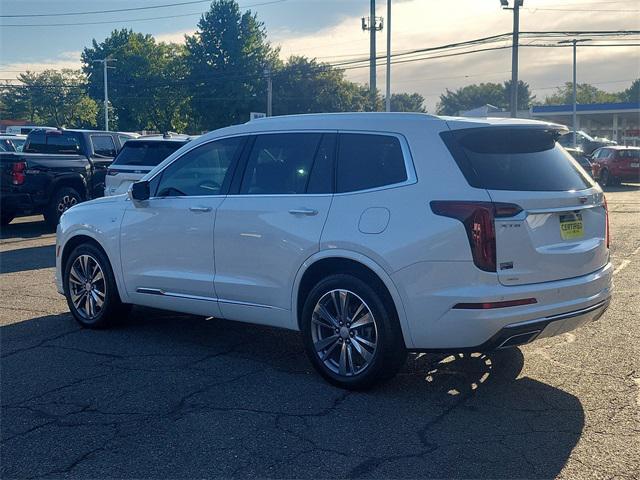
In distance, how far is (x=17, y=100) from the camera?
306 feet

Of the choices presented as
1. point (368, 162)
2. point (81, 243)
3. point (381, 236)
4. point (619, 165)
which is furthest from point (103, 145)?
point (619, 165)

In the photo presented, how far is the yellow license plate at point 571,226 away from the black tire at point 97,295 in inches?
156

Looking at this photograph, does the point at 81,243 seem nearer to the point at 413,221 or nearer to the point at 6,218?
the point at 413,221

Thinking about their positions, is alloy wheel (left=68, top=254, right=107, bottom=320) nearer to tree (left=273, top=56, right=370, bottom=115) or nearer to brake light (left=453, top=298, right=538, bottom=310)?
brake light (left=453, top=298, right=538, bottom=310)

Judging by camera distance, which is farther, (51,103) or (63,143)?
(51,103)

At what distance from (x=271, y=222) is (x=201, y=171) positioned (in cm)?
111

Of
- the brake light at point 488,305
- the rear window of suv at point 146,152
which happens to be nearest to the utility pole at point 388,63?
the rear window of suv at point 146,152

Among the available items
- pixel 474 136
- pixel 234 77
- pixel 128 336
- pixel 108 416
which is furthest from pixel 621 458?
pixel 234 77

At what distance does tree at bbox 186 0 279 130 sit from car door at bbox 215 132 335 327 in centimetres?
6701

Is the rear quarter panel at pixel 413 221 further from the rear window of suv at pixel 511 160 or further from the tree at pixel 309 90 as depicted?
the tree at pixel 309 90

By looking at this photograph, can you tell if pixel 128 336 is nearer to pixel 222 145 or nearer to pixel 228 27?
pixel 222 145

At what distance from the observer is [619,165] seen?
31156 mm

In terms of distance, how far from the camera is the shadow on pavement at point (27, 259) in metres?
10.9

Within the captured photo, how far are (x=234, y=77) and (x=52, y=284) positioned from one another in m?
66.1
